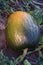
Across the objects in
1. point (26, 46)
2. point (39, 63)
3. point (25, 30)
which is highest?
point (25, 30)

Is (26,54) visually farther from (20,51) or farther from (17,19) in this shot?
(17,19)

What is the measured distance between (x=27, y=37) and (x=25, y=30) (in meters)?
Result: 0.06

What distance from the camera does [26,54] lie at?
7.10ft

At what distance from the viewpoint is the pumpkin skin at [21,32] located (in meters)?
2.06

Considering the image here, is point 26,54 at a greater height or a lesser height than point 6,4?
lesser

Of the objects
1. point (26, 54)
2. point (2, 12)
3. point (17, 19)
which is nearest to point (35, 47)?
point (26, 54)

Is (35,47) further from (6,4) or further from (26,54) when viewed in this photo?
(6,4)

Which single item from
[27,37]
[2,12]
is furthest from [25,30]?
[2,12]

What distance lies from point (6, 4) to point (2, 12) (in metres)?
0.09

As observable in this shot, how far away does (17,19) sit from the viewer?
2104 millimetres

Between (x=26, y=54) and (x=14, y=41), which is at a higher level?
(x=14, y=41)

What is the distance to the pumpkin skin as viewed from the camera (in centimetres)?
206

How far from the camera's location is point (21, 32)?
205 centimetres

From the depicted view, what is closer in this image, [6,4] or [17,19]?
[17,19]
